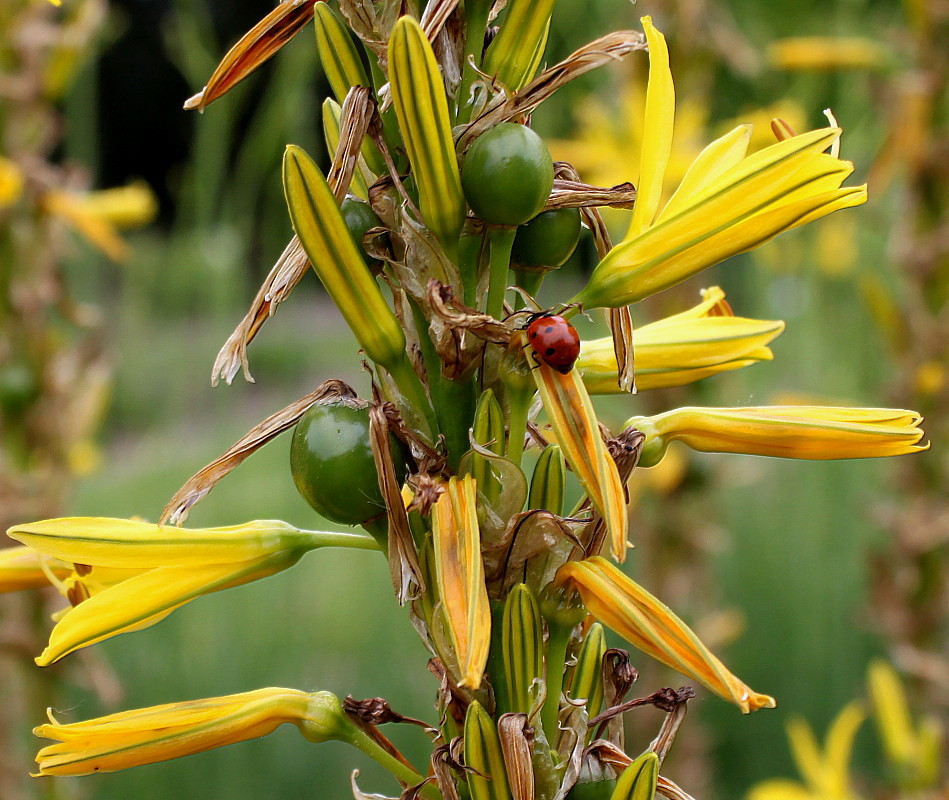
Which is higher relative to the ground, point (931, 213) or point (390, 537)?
point (931, 213)

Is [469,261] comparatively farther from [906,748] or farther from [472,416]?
[906,748]

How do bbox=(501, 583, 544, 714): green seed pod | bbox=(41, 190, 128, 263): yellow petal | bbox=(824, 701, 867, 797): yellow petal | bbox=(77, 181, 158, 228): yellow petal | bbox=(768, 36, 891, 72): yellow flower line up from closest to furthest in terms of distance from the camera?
1. bbox=(501, 583, 544, 714): green seed pod
2. bbox=(824, 701, 867, 797): yellow petal
3. bbox=(41, 190, 128, 263): yellow petal
4. bbox=(768, 36, 891, 72): yellow flower
5. bbox=(77, 181, 158, 228): yellow petal

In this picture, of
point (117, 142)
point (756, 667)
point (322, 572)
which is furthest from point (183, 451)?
point (117, 142)

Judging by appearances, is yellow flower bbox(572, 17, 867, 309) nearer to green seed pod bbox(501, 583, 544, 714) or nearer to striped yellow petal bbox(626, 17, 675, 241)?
striped yellow petal bbox(626, 17, 675, 241)

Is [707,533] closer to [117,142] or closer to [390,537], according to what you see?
[390,537]

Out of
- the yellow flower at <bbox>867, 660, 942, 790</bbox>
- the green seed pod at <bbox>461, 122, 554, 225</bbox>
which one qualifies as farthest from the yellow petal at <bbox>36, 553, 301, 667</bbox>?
the yellow flower at <bbox>867, 660, 942, 790</bbox>

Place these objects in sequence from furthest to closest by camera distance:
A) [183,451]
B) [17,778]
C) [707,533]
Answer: [183,451] < [707,533] < [17,778]
